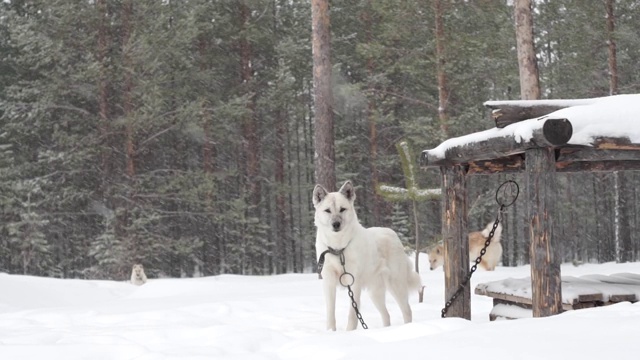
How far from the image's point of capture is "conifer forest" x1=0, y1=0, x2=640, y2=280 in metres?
21.3

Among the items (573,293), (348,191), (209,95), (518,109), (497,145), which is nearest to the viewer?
(497,145)

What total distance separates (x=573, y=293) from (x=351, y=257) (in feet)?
7.56

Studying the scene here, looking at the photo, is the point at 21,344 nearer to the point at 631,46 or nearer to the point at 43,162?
the point at 43,162

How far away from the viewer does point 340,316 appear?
8578 mm

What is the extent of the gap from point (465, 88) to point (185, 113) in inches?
405

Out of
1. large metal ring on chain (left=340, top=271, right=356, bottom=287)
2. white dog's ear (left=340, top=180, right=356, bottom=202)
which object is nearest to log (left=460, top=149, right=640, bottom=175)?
white dog's ear (left=340, top=180, right=356, bottom=202)

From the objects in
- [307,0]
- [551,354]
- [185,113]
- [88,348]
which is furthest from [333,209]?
[307,0]

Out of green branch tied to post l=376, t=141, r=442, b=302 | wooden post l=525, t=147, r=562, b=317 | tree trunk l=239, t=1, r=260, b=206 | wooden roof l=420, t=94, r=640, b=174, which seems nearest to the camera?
wooden roof l=420, t=94, r=640, b=174

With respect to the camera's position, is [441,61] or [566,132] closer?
[566,132]

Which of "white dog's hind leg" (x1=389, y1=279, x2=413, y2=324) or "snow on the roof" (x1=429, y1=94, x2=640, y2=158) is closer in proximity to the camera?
"snow on the roof" (x1=429, y1=94, x2=640, y2=158)

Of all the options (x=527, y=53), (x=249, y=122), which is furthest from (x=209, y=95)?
(x=527, y=53)

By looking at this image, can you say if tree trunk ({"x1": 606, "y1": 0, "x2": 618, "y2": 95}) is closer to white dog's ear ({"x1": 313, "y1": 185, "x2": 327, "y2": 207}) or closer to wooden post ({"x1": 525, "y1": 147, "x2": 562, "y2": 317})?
white dog's ear ({"x1": 313, "y1": 185, "x2": 327, "y2": 207})

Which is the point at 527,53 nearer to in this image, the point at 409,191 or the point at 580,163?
the point at 409,191

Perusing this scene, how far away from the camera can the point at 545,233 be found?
17.2 feet
